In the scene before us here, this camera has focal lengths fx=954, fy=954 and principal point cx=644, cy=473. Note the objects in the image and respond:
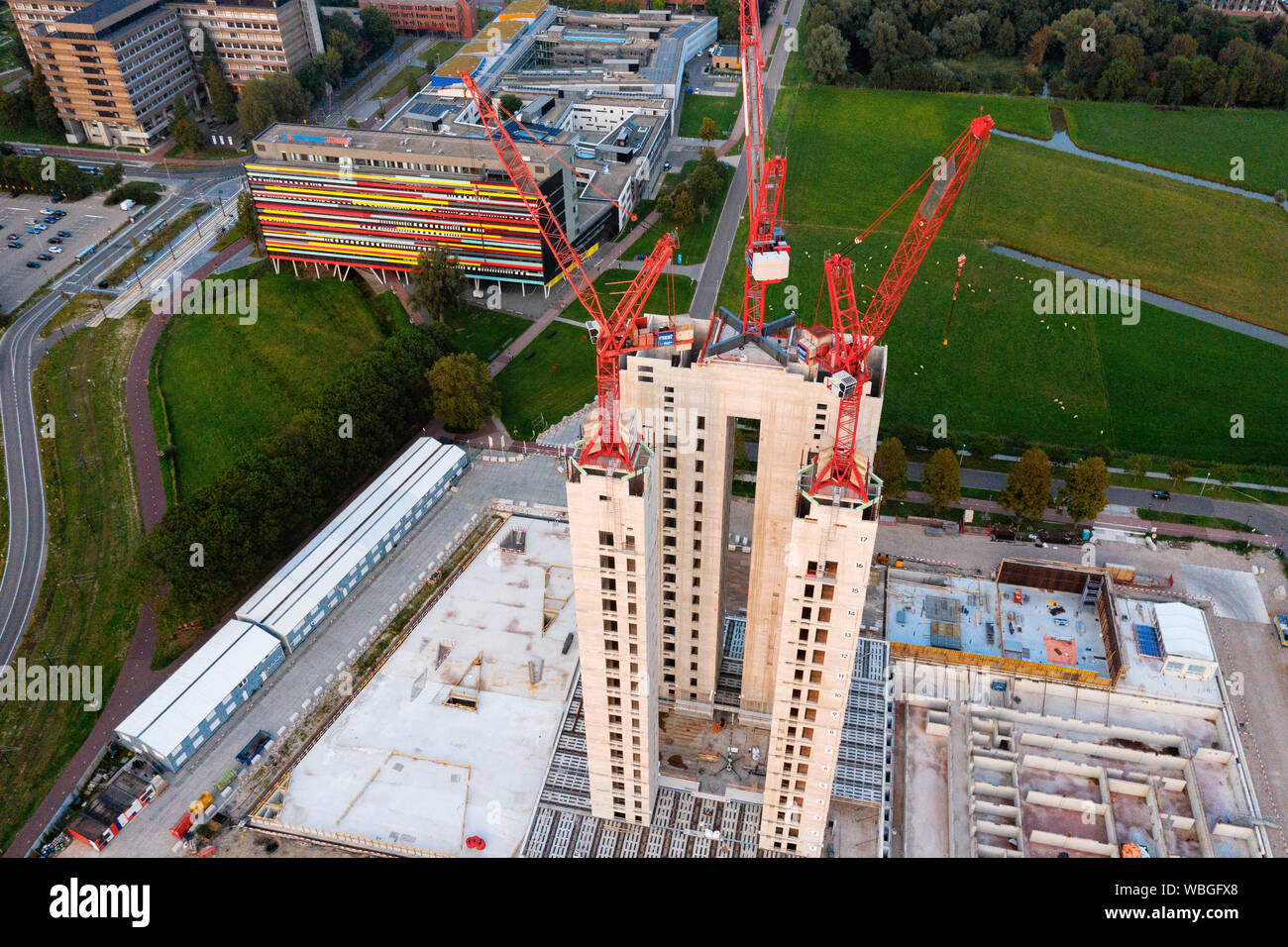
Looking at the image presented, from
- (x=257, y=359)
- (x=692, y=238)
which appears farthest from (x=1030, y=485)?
(x=257, y=359)

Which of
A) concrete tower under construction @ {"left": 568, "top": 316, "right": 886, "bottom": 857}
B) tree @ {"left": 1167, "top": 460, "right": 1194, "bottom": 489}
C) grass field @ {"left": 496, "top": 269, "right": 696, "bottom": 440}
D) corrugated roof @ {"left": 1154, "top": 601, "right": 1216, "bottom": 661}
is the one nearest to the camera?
concrete tower under construction @ {"left": 568, "top": 316, "right": 886, "bottom": 857}

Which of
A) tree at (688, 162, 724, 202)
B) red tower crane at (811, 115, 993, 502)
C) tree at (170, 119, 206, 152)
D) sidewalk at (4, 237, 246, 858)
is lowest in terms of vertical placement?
sidewalk at (4, 237, 246, 858)

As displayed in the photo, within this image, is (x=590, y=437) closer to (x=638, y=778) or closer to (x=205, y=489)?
(x=638, y=778)

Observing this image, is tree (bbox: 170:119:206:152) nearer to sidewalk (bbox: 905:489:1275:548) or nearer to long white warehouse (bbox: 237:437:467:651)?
long white warehouse (bbox: 237:437:467:651)

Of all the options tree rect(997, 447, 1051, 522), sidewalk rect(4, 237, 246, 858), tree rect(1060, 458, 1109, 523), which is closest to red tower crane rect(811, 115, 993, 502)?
tree rect(997, 447, 1051, 522)

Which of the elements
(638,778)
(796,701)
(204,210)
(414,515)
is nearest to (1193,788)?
(796,701)

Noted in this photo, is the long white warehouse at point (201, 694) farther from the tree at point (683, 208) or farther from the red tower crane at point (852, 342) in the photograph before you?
the tree at point (683, 208)
